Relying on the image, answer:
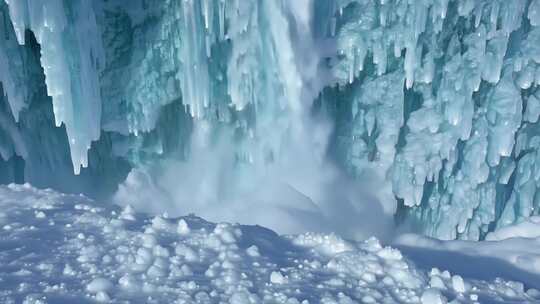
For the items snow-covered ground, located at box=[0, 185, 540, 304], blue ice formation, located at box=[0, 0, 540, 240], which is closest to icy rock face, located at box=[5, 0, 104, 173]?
blue ice formation, located at box=[0, 0, 540, 240]

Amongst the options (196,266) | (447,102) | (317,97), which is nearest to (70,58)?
(317,97)

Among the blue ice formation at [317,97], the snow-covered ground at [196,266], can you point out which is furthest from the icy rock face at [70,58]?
the snow-covered ground at [196,266]

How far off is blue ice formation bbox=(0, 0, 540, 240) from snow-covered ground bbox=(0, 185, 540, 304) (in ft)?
13.5

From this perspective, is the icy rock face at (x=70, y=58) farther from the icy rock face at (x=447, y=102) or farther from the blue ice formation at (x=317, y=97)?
the icy rock face at (x=447, y=102)

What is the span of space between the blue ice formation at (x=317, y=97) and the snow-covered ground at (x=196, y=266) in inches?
162

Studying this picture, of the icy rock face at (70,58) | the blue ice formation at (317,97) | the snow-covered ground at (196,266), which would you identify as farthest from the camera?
the blue ice formation at (317,97)

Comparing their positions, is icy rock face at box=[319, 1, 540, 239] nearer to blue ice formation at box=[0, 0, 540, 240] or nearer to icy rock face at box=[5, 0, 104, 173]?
blue ice formation at box=[0, 0, 540, 240]

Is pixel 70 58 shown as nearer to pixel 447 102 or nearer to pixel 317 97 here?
pixel 317 97

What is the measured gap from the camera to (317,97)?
10.4 m

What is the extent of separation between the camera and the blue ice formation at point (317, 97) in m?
9.12

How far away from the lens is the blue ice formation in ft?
29.9

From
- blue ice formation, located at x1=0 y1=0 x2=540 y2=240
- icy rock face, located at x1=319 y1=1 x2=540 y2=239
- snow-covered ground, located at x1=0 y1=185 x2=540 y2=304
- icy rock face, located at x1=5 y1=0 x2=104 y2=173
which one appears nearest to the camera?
snow-covered ground, located at x1=0 y1=185 x2=540 y2=304

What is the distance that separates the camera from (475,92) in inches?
377

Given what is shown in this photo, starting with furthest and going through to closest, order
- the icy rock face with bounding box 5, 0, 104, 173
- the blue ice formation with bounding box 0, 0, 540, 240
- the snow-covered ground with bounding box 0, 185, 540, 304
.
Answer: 1. the blue ice formation with bounding box 0, 0, 540, 240
2. the icy rock face with bounding box 5, 0, 104, 173
3. the snow-covered ground with bounding box 0, 185, 540, 304
